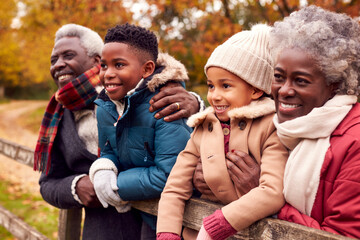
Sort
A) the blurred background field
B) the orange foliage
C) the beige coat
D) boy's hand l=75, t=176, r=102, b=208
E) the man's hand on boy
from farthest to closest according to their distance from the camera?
the orange foliage < the blurred background field < boy's hand l=75, t=176, r=102, b=208 < the man's hand on boy < the beige coat

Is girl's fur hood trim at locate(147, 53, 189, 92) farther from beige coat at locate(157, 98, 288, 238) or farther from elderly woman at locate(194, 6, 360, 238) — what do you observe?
elderly woman at locate(194, 6, 360, 238)

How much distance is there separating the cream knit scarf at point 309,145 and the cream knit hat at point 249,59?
373 mm

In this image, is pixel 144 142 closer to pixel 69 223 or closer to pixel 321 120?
pixel 321 120

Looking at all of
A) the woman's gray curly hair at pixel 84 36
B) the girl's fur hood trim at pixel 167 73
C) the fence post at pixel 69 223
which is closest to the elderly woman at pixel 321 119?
the girl's fur hood trim at pixel 167 73

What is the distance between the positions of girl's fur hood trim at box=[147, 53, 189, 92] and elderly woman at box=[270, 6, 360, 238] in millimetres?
820

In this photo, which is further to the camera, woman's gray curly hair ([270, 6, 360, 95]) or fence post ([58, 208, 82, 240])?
fence post ([58, 208, 82, 240])

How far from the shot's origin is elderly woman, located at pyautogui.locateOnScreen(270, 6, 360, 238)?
1.31 metres

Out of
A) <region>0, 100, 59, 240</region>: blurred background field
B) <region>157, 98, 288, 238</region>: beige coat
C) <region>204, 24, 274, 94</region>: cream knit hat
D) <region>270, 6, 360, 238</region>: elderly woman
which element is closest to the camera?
<region>270, 6, 360, 238</region>: elderly woman

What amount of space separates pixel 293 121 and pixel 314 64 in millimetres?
240

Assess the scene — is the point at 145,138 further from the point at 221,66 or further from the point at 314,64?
the point at 314,64

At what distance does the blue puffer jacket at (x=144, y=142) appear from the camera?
2006 mm

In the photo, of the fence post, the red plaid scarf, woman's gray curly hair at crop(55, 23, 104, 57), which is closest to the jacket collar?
the red plaid scarf

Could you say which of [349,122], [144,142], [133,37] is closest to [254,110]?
[349,122]

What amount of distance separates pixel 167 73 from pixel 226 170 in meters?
0.81
